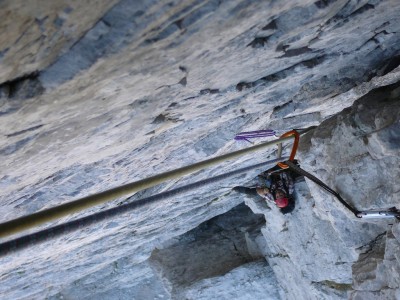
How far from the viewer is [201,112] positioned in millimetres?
3488

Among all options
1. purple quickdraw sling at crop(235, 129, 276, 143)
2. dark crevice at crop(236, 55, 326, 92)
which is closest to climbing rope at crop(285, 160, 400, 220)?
purple quickdraw sling at crop(235, 129, 276, 143)

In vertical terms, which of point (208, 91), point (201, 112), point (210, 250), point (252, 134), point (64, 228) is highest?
point (64, 228)

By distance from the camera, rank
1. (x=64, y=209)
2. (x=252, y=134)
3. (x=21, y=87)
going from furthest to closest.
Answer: (x=252, y=134) → (x=21, y=87) → (x=64, y=209)

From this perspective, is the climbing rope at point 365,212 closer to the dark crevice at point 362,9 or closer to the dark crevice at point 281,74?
the dark crevice at point 281,74

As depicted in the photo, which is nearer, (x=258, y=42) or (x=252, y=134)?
(x=258, y=42)

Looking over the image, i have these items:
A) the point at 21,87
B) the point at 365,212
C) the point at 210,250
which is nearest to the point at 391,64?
the point at 365,212

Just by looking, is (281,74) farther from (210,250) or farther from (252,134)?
(210,250)

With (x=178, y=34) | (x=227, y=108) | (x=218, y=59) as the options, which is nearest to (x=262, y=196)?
(x=227, y=108)

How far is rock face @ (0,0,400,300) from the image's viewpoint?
188 centimetres

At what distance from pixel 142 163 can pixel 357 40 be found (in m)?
2.46

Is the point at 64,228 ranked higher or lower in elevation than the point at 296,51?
higher

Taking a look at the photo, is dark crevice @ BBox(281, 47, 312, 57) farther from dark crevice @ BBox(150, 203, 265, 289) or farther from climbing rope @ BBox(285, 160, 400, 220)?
dark crevice @ BBox(150, 203, 265, 289)

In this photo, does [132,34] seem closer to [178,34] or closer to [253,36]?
[178,34]

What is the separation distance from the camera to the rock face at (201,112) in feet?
6.15
